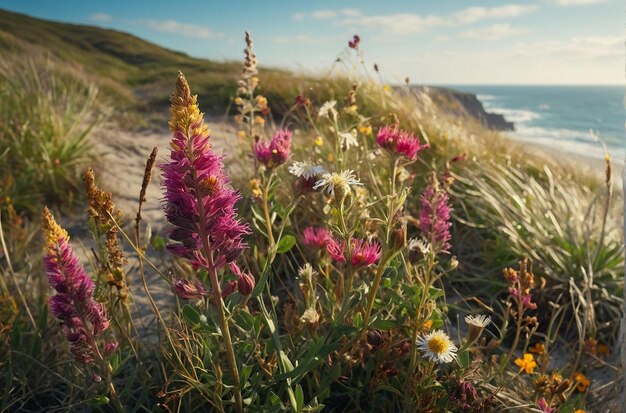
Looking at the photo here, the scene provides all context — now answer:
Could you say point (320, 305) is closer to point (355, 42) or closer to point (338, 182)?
point (338, 182)

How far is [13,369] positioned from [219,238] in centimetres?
134

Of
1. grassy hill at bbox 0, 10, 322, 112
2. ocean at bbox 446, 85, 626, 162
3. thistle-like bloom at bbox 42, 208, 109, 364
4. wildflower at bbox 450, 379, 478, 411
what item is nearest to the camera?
thistle-like bloom at bbox 42, 208, 109, 364

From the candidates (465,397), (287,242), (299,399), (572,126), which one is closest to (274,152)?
(287,242)

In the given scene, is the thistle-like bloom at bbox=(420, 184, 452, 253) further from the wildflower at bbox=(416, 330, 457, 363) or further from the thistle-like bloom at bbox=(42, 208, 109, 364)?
the thistle-like bloom at bbox=(42, 208, 109, 364)

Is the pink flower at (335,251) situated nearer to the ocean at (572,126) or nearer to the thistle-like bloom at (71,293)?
the thistle-like bloom at (71,293)

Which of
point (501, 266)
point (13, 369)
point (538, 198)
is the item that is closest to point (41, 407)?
point (13, 369)

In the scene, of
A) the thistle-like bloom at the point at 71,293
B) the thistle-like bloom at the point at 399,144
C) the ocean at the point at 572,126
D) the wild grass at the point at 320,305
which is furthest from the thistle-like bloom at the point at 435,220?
the thistle-like bloom at the point at 71,293

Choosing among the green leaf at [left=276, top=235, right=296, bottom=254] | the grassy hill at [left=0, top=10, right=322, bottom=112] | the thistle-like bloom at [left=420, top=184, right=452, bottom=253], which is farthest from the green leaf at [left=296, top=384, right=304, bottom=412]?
the grassy hill at [left=0, top=10, right=322, bottom=112]

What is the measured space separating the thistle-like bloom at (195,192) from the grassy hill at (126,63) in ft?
25.4

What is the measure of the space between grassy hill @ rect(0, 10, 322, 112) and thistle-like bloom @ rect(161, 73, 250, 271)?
7738mm

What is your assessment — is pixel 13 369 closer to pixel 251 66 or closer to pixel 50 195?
pixel 251 66

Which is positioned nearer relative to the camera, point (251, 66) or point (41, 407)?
point (41, 407)

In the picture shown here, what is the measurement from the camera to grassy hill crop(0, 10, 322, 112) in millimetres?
11234

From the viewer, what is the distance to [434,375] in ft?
5.36
